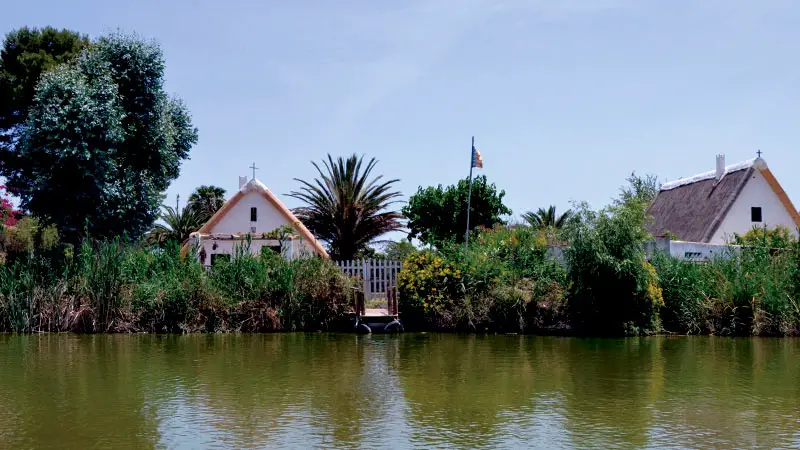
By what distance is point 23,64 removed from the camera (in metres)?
29.6

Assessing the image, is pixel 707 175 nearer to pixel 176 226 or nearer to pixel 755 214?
pixel 755 214

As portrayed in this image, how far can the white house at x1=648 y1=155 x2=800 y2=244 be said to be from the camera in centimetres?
3281

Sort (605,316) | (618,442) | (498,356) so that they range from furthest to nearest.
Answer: (605,316), (498,356), (618,442)

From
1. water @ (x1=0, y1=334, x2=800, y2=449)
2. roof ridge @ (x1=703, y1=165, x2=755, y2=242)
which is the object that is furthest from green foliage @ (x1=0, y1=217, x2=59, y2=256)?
roof ridge @ (x1=703, y1=165, x2=755, y2=242)

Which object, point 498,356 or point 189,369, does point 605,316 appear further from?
point 189,369

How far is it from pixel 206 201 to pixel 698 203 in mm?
28483

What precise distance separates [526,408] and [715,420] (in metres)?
2.14

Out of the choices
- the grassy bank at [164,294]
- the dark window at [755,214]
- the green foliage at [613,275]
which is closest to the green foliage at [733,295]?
the green foliage at [613,275]

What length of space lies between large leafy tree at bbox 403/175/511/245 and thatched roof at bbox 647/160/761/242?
7291 millimetres

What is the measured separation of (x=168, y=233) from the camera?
45.9m

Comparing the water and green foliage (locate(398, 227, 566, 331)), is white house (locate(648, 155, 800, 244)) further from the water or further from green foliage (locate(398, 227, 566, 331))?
the water

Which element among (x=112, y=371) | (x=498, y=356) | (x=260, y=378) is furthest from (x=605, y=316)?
(x=112, y=371)

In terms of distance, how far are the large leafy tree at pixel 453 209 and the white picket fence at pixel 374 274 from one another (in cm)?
1340

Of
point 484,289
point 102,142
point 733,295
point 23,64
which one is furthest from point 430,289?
point 23,64
